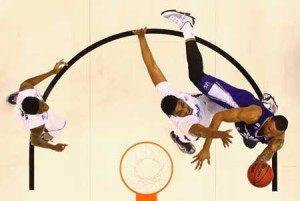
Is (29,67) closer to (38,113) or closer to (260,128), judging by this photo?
(38,113)

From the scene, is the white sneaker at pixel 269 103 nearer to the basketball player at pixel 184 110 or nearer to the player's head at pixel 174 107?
the basketball player at pixel 184 110

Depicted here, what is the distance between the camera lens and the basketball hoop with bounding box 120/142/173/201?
4.14m

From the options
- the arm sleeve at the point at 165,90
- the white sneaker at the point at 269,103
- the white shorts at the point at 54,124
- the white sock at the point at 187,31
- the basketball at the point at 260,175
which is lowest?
the basketball at the point at 260,175

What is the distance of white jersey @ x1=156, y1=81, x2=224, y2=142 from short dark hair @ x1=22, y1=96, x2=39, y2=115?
101 centimetres

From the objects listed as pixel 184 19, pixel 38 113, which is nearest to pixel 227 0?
pixel 184 19

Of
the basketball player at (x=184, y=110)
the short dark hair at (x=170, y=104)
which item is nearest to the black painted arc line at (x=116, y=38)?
the basketball player at (x=184, y=110)

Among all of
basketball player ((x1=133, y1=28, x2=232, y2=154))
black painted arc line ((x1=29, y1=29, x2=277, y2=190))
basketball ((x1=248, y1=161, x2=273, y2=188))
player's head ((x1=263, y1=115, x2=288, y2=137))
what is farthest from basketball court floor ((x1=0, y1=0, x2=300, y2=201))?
player's head ((x1=263, y1=115, x2=288, y2=137))

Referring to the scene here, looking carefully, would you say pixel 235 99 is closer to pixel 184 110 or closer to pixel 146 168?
pixel 184 110

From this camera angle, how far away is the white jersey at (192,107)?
352 centimetres

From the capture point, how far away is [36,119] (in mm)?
3689

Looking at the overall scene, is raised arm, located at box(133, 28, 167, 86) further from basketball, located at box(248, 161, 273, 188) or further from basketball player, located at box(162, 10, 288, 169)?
basketball, located at box(248, 161, 273, 188)

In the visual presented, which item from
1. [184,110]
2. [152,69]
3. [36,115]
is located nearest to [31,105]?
[36,115]

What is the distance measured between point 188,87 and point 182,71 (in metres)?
0.18

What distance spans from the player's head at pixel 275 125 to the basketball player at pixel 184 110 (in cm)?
37
